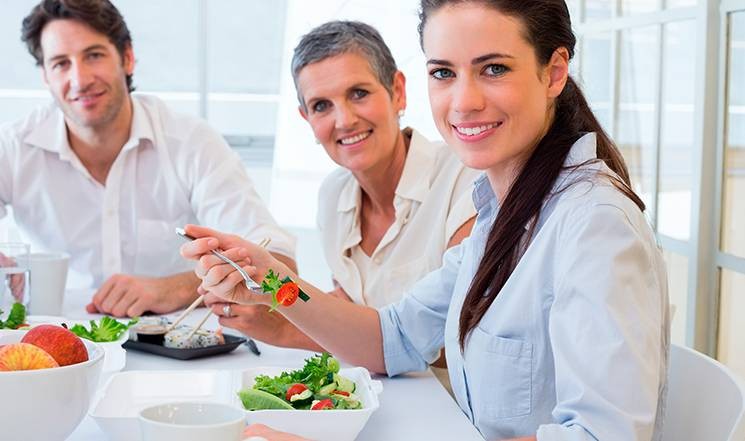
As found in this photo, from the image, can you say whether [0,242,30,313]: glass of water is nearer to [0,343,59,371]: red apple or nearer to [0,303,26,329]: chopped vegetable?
[0,303,26,329]: chopped vegetable

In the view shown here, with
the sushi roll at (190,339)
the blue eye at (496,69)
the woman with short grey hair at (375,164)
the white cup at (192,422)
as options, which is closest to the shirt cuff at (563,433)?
the white cup at (192,422)

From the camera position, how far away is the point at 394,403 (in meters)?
1.44

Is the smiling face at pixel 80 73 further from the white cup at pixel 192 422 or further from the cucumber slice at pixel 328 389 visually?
the white cup at pixel 192 422

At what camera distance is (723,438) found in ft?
3.87

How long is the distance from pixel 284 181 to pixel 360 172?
3.64 meters

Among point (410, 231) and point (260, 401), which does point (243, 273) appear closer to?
point (260, 401)

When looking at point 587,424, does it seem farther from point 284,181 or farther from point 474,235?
point 284,181

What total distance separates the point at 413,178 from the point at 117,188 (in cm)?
89

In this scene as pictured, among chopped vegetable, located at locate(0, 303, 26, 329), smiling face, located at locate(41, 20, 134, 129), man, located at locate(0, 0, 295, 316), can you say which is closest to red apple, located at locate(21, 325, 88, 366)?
chopped vegetable, located at locate(0, 303, 26, 329)

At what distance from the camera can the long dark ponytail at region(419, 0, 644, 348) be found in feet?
4.29

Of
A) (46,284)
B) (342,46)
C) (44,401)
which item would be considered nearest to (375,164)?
(342,46)

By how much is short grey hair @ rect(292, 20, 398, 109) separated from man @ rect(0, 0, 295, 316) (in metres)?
0.53

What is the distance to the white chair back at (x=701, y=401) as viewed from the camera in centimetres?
116

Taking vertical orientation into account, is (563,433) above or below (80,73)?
below
